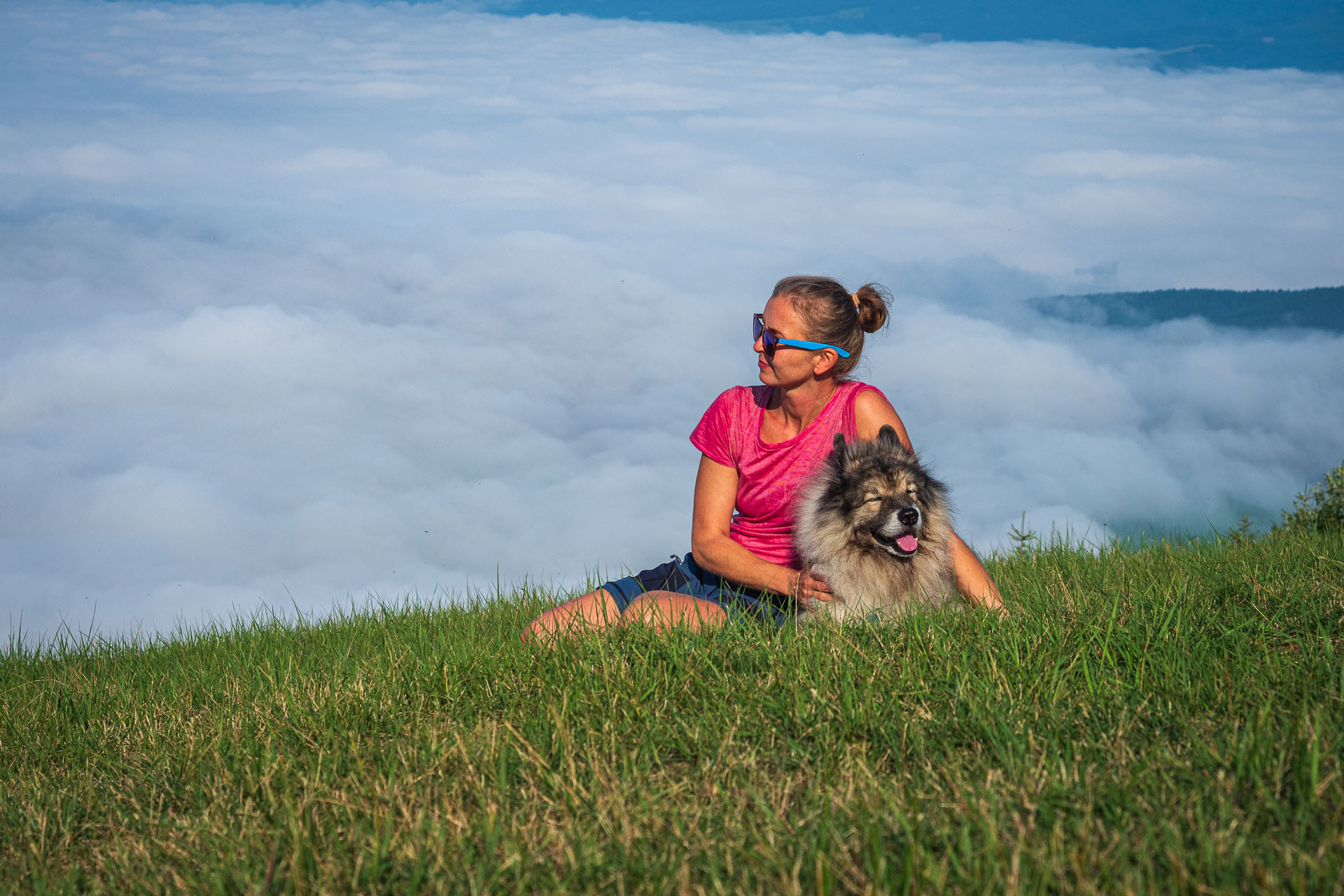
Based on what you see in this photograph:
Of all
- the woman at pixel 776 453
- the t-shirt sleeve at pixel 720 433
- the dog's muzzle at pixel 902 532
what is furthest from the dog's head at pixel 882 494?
the t-shirt sleeve at pixel 720 433

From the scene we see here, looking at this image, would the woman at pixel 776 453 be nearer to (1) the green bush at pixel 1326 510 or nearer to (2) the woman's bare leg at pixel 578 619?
(2) the woman's bare leg at pixel 578 619

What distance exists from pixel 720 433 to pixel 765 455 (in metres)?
0.33

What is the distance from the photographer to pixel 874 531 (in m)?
5.46

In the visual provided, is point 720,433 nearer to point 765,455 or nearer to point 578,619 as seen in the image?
point 765,455

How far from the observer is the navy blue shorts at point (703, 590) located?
563 centimetres

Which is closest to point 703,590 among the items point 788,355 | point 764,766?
point 788,355

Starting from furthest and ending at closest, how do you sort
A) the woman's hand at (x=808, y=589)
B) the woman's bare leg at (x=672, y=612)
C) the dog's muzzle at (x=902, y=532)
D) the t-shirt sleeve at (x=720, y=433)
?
the t-shirt sleeve at (x=720, y=433) < the woman's hand at (x=808, y=589) < the dog's muzzle at (x=902, y=532) < the woman's bare leg at (x=672, y=612)

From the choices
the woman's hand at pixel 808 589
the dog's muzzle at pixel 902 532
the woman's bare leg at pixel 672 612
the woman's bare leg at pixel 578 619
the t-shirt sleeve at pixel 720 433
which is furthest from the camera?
the t-shirt sleeve at pixel 720 433

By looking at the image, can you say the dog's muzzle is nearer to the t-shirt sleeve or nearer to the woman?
the woman

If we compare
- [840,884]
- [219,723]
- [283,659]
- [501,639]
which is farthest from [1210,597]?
[283,659]

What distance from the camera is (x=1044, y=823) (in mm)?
3008

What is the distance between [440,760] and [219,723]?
1839 mm

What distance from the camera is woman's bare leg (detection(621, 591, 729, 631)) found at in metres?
5.11

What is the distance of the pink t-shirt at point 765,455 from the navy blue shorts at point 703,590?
266 millimetres
